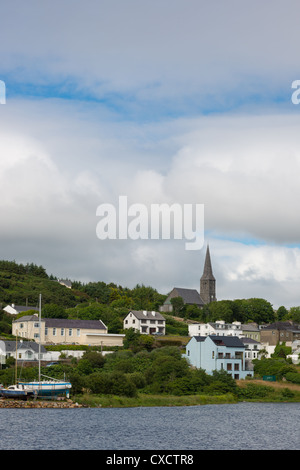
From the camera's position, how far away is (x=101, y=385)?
66750mm

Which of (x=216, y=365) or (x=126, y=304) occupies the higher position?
(x=126, y=304)

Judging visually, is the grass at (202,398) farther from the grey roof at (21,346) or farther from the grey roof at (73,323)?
the grey roof at (73,323)

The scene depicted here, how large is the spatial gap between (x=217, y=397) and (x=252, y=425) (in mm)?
21658

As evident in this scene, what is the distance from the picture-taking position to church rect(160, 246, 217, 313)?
15525 cm

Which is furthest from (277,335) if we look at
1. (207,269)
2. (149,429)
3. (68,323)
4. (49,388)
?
(149,429)

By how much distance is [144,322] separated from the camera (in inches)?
4400

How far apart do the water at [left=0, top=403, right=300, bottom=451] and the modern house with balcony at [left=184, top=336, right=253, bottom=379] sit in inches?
991

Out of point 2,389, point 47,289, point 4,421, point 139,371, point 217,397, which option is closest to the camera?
point 4,421

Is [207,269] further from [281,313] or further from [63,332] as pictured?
[63,332]

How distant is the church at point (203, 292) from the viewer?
15525 cm

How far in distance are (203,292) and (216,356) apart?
3751 inches

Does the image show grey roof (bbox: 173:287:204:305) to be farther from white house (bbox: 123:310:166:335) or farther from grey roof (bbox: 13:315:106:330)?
grey roof (bbox: 13:315:106:330)
